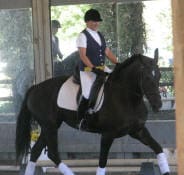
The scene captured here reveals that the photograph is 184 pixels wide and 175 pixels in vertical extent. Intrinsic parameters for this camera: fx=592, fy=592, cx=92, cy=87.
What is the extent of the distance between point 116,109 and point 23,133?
4.84 feet

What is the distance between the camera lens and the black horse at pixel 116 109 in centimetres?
623

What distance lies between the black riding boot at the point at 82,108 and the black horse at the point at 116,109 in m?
0.16

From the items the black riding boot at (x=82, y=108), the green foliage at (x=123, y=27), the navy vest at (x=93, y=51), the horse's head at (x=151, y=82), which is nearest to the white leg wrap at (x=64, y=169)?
the black riding boot at (x=82, y=108)

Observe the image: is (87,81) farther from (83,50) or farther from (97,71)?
(83,50)

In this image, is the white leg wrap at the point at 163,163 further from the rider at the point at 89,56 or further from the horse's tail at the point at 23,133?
the horse's tail at the point at 23,133

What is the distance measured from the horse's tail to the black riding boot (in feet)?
3.04

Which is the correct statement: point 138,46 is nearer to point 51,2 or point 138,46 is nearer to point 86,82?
point 51,2

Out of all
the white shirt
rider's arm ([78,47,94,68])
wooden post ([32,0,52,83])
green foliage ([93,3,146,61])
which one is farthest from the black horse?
green foliage ([93,3,146,61])

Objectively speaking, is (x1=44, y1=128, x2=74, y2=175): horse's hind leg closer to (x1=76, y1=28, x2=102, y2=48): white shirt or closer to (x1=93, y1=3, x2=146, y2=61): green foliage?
(x1=76, y1=28, x2=102, y2=48): white shirt

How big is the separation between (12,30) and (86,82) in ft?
9.36

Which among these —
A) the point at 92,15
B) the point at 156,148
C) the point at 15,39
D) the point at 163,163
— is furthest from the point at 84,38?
the point at 15,39

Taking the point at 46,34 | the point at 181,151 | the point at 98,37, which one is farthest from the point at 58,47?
the point at 181,151

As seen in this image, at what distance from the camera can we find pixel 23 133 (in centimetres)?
Result: 746

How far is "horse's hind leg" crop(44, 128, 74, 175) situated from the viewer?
6.89 metres
